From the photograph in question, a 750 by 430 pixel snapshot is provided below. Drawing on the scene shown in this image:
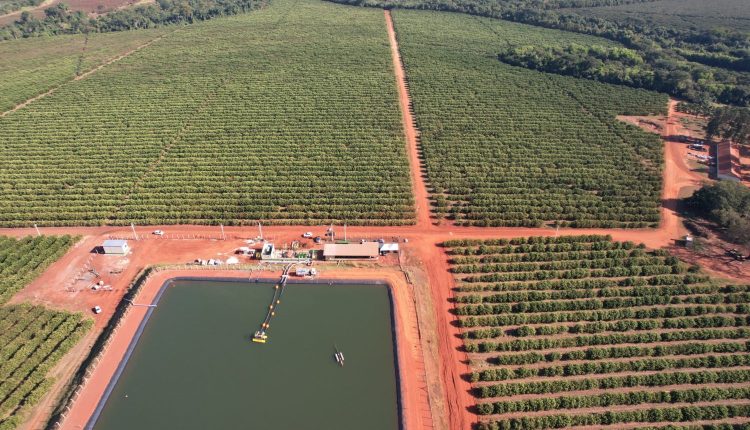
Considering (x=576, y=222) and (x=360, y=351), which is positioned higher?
(x=576, y=222)

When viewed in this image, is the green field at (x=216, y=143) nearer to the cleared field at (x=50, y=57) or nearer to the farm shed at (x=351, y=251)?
the farm shed at (x=351, y=251)

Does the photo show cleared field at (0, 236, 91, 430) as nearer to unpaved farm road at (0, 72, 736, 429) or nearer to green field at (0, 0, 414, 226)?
unpaved farm road at (0, 72, 736, 429)

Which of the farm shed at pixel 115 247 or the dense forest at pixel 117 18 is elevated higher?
the dense forest at pixel 117 18

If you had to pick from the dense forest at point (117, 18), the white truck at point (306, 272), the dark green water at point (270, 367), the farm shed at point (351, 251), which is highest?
the dense forest at point (117, 18)

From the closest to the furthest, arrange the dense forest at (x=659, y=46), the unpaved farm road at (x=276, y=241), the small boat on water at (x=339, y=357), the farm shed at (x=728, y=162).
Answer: the small boat on water at (x=339, y=357), the unpaved farm road at (x=276, y=241), the farm shed at (x=728, y=162), the dense forest at (x=659, y=46)

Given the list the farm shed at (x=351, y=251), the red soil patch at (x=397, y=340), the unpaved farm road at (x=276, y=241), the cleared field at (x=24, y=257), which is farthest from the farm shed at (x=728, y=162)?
the cleared field at (x=24, y=257)

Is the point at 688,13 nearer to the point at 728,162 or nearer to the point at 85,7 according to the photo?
the point at 728,162

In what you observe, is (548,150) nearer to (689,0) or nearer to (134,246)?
(134,246)

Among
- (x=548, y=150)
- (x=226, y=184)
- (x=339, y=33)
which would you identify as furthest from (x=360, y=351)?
(x=339, y=33)
